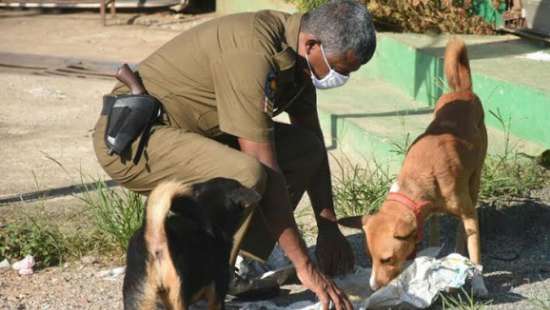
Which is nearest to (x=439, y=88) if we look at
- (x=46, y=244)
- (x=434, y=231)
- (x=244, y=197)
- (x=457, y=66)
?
(x=457, y=66)

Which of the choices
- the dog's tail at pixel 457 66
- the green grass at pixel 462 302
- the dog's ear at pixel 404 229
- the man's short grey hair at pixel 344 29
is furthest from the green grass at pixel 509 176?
the man's short grey hair at pixel 344 29

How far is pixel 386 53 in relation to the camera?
8.55m

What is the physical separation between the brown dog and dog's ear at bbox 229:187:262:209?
0.87 m

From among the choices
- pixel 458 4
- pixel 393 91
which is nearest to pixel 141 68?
pixel 393 91

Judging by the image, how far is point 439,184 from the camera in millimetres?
5273

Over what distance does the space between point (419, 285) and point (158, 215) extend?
137cm

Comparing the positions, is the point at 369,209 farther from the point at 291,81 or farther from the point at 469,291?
the point at 291,81

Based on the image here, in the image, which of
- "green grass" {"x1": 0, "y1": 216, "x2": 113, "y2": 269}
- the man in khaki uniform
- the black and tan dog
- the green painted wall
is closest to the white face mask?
the man in khaki uniform

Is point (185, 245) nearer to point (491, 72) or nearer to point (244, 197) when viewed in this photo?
point (244, 197)

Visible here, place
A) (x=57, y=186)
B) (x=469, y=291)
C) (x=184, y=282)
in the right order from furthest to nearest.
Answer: (x=57, y=186)
(x=469, y=291)
(x=184, y=282)

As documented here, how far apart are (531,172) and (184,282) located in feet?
9.43

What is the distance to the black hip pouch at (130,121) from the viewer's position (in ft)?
15.1

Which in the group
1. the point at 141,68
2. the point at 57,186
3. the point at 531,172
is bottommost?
the point at 57,186

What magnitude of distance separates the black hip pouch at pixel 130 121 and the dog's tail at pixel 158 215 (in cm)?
70
